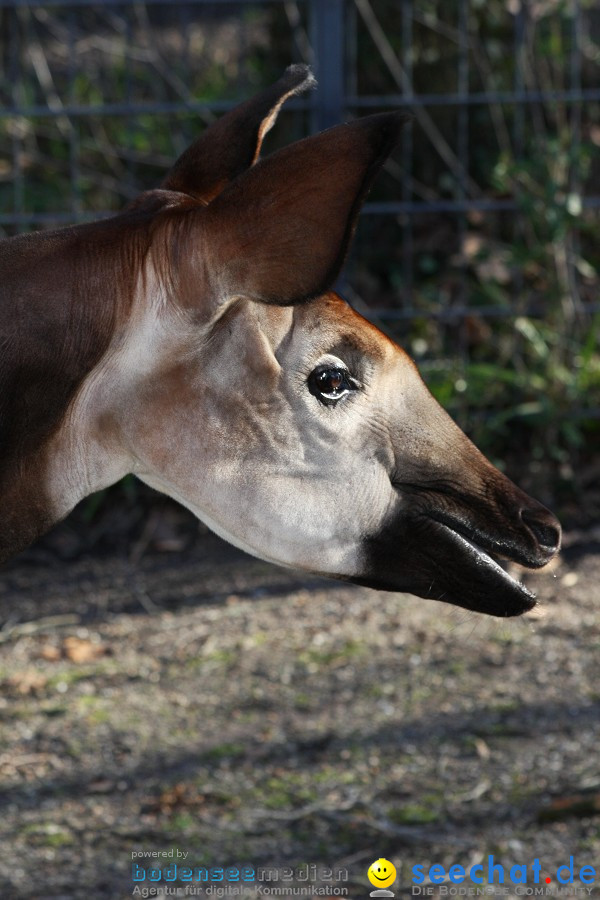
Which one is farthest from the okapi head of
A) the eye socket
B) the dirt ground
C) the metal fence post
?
the metal fence post

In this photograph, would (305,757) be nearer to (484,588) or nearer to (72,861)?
(72,861)

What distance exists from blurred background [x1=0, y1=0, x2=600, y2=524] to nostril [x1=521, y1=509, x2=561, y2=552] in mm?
2929

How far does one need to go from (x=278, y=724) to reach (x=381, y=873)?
78 centimetres

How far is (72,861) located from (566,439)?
2965mm

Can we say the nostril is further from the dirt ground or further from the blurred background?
the blurred background

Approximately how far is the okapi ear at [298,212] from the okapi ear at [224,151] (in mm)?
382

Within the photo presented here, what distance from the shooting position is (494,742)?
3.51m

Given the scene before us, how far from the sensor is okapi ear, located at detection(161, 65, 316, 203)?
6.84ft

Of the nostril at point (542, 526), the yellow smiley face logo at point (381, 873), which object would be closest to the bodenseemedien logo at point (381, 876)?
the yellow smiley face logo at point (381, 873)

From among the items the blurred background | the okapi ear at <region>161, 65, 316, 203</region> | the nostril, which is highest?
the blurred background

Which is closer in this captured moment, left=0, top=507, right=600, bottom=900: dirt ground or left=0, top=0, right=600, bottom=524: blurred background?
left=0, top=507, right=600, bottom=900: dirt ground

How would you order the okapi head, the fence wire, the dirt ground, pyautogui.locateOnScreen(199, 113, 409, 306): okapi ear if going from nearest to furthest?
pyautogui.locateOnScreen(199, 113, 409, 306): okapi ear → the okapi head → the dirt ground → the fence wire

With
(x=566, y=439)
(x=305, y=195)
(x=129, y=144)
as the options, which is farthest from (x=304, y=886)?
(x=129, y=144)

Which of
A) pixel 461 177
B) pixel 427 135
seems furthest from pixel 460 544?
pixel 427 135
